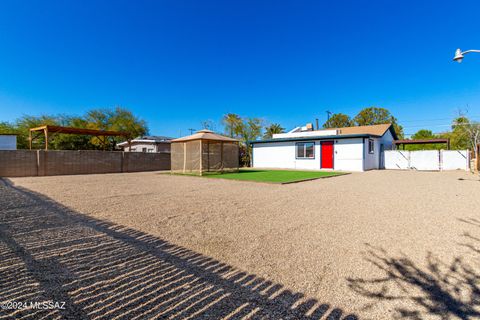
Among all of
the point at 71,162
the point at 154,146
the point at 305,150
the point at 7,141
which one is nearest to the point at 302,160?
the point at 305,150

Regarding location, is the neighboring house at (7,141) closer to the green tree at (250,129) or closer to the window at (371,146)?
the green tree at (250,129)

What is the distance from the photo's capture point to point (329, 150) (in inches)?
656

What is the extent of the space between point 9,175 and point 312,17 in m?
19.1

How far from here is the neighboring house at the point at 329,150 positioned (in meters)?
15.7

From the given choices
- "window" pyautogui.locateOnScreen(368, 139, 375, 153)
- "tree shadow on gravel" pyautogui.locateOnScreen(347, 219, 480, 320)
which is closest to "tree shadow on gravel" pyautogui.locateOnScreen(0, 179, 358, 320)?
"tree shadow on gravel" pyautogui.locateOnScreen(347, 219, 480, 320)

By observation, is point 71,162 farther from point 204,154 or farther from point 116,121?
point 116,121

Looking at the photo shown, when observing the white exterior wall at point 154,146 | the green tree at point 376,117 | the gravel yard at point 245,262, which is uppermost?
the green tree at point 376,117

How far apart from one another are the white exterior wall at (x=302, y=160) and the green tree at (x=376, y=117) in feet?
86.2

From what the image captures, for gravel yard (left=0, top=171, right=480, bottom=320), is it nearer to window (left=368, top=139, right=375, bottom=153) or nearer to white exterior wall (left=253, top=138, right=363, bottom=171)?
white exterior wall (left=253, top=138, right=363, bottom=171)

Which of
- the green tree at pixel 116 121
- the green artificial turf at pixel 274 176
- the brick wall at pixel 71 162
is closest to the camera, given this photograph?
the green artificial turf at pixel 274 176

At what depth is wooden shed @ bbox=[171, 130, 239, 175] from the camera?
14.3 metres

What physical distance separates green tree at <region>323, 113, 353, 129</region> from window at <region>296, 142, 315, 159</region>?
27.1 meters

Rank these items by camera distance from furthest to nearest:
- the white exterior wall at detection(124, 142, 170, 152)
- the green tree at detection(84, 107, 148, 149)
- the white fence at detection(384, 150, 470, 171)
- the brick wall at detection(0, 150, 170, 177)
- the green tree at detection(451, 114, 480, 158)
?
1. the green tree at detection(84, 107, 148, 149)
2. the white exterior wall at detection(124, 142, 170, 152)
3. the green tree at detection(451, 114, 480, 158)
4. the white fence at detection(384, 150, 470, 171)
5. the brick wall at detection(0, 150, 170, 177)

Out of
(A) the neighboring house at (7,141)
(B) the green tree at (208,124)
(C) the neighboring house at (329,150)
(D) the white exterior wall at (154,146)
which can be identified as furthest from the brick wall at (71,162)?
(B) the green tree at (208,124)
